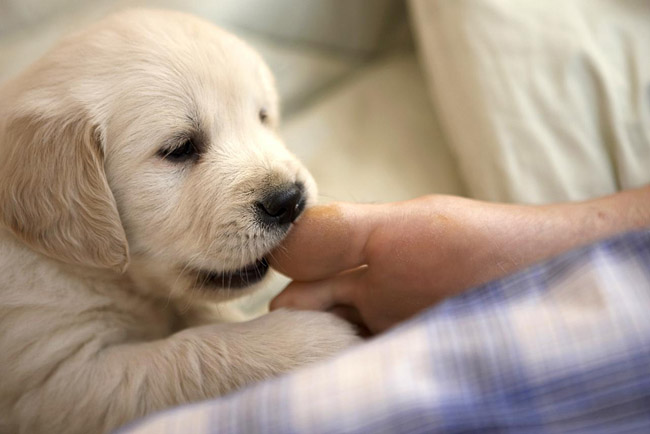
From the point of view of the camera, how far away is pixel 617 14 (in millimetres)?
1864

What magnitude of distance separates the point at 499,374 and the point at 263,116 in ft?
3.32

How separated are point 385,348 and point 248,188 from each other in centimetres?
55

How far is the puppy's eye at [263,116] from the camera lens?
161cm

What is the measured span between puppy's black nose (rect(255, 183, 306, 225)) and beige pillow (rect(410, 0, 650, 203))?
795 millimetres

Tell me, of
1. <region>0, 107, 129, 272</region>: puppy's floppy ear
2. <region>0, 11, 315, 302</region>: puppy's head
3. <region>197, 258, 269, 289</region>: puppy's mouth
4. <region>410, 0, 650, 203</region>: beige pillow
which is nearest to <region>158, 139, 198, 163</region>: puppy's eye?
<region>0, 11, 315, 302</region>: puppy's head

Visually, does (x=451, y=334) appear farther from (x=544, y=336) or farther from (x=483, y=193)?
(x=483, y=193)

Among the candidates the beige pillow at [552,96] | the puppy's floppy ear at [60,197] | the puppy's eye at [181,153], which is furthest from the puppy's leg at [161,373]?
the beige pillow at [552,96]

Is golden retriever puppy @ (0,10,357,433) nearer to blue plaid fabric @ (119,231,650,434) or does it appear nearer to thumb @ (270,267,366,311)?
thumb @ (270,267,366,311)

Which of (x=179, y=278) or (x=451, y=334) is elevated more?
(x=451, y=334)

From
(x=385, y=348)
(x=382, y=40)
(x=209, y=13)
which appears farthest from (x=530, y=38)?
(x=385, y=348)

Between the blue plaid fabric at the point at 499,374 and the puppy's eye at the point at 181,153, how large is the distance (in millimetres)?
611

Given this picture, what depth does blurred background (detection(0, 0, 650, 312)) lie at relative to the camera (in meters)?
1.82

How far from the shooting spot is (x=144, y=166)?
1.33m

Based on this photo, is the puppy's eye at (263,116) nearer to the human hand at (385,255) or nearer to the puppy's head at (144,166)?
the puppy's head at (144,166)
